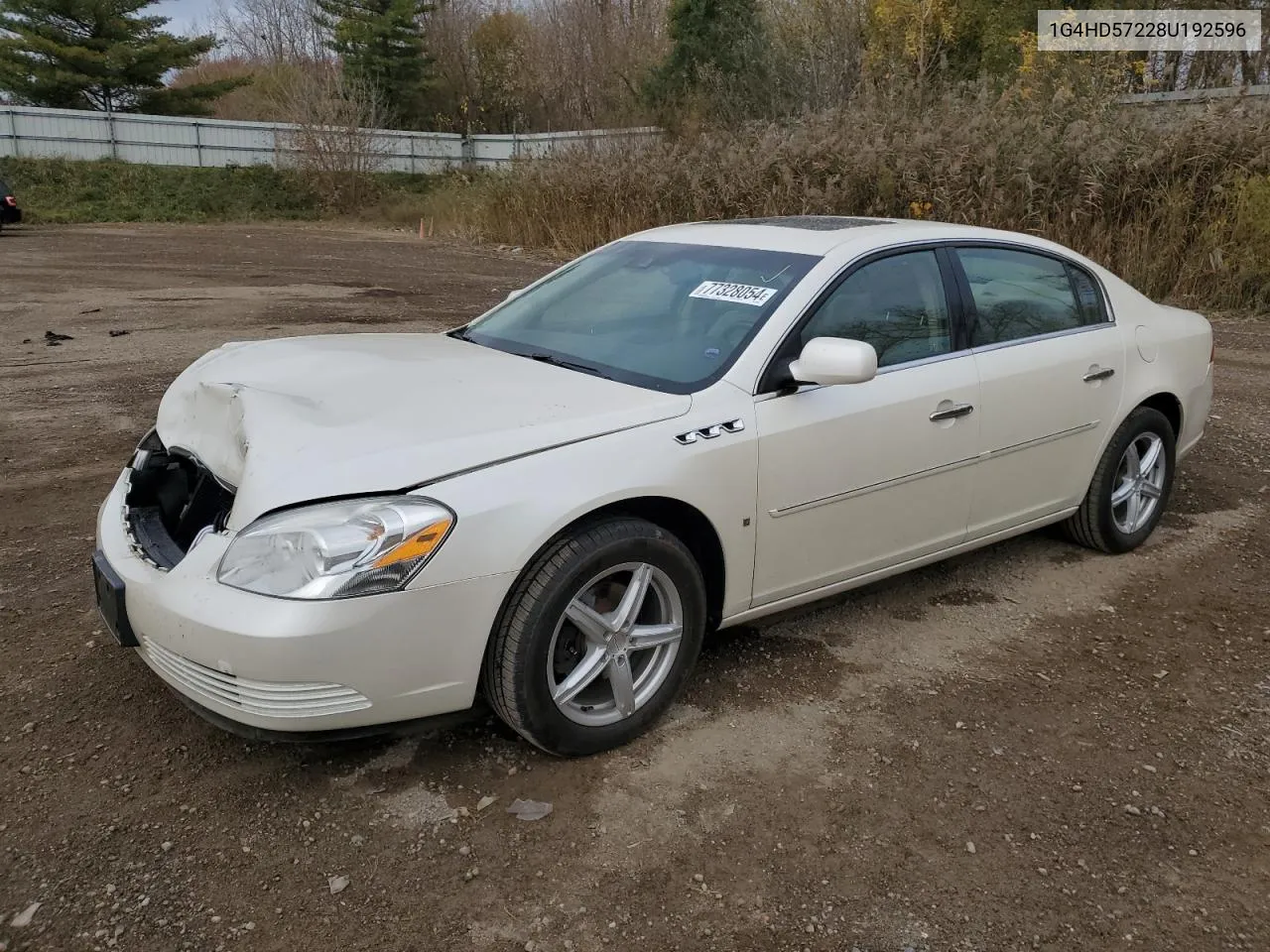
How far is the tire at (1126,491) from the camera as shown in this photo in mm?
4527

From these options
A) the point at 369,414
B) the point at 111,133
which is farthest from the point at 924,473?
the point at 111,133

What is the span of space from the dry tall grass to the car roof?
8302 mm

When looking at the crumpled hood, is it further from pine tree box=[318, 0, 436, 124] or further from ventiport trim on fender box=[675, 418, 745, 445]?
pine tree box=[318, 0, 436, 124]

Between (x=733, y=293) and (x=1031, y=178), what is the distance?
9.98 metres

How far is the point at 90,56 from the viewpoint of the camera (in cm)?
3653

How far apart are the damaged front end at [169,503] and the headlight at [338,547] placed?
227 millimetres

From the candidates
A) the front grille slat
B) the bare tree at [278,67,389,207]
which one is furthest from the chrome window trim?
the bare tree at [278,67,389,207]

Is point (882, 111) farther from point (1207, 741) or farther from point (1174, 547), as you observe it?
point (1207, 741)

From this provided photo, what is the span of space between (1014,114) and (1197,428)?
9.97 meters

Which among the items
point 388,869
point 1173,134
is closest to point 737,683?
point 388,869

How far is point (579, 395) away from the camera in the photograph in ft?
10.4

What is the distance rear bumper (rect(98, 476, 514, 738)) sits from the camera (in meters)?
2.52

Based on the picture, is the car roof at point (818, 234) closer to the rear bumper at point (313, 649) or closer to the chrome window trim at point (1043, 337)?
the chrome window trim at point (1043, 337)

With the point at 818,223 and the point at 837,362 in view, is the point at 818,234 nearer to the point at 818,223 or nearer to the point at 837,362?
the point at 818,223
